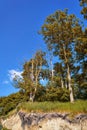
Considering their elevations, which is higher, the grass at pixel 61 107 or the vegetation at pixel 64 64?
the vegetation at pixel 64 64

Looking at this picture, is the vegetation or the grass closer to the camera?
the grass

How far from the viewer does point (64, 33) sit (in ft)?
108

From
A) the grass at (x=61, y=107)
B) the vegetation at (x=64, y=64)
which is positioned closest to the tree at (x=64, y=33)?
the vegetation at (x=64, y=64)

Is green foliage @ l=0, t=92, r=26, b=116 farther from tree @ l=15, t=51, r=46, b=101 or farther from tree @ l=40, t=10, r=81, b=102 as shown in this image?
tree @ l=40, t=10, r=81, b=102

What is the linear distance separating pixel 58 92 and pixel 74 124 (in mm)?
12889

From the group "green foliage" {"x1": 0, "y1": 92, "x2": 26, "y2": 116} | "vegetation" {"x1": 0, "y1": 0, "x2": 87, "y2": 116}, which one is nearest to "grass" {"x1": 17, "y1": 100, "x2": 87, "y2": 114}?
"vegetation" {"x1": 0, "y1": 0, "x2": 87, "y2": 116}

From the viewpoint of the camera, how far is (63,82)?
35.3 metres

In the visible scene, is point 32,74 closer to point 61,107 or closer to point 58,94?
point 58,94

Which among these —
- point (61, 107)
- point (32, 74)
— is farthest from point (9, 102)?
point (61, 107)

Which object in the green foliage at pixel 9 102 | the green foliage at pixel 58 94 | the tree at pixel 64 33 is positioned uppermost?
the tree at pixel 64 33

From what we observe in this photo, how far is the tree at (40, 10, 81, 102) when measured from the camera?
1296 inches

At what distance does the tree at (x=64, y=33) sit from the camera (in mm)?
32906

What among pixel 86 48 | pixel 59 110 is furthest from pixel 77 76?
pixel 59 110

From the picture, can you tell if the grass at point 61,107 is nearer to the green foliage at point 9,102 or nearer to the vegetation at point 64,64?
the vegetation at point 64,64
